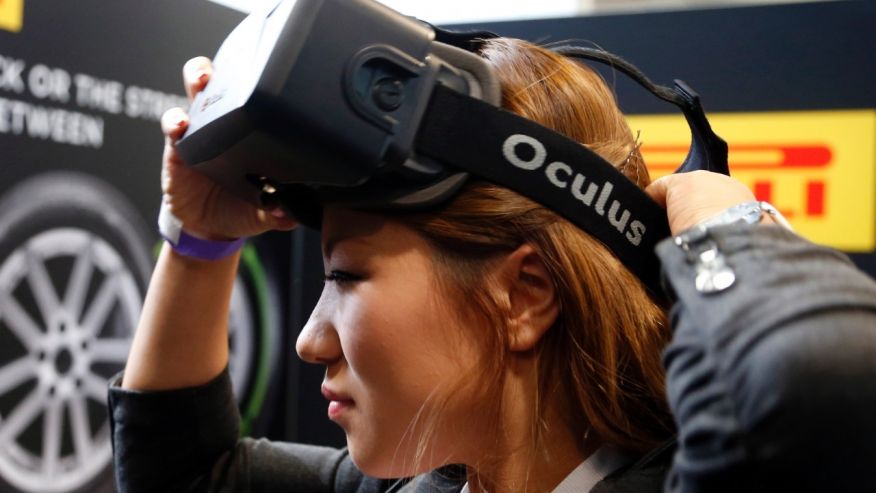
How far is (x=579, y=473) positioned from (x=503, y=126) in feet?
1.19

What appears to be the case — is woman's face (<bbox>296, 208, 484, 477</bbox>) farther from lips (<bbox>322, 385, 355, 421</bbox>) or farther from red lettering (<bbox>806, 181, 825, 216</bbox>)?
red lettering (<bbox>806, 181, 825, 216</bbox>)

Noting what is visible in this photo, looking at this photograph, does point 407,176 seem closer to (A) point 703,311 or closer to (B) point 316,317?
(B) point 316,317

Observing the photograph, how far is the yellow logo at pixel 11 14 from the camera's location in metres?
1.26

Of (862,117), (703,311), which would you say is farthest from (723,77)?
(703,311)

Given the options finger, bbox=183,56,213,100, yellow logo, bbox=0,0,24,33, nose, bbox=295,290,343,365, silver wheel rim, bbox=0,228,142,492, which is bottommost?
silver wheel rim, bbox=0,228,142,492

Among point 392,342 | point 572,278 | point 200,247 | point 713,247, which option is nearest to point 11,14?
point 200,247

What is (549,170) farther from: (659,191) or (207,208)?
(207,208)

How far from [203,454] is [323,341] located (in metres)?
0.39

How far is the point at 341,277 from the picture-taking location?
1.00 m

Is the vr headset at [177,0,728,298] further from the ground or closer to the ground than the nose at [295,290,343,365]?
further from the ground

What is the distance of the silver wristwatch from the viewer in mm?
655

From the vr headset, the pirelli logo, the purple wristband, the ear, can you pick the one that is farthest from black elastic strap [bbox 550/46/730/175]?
the pirelli logo

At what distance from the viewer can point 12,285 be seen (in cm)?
131

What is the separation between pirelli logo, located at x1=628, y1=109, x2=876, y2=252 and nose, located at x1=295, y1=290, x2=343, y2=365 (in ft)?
2.95
